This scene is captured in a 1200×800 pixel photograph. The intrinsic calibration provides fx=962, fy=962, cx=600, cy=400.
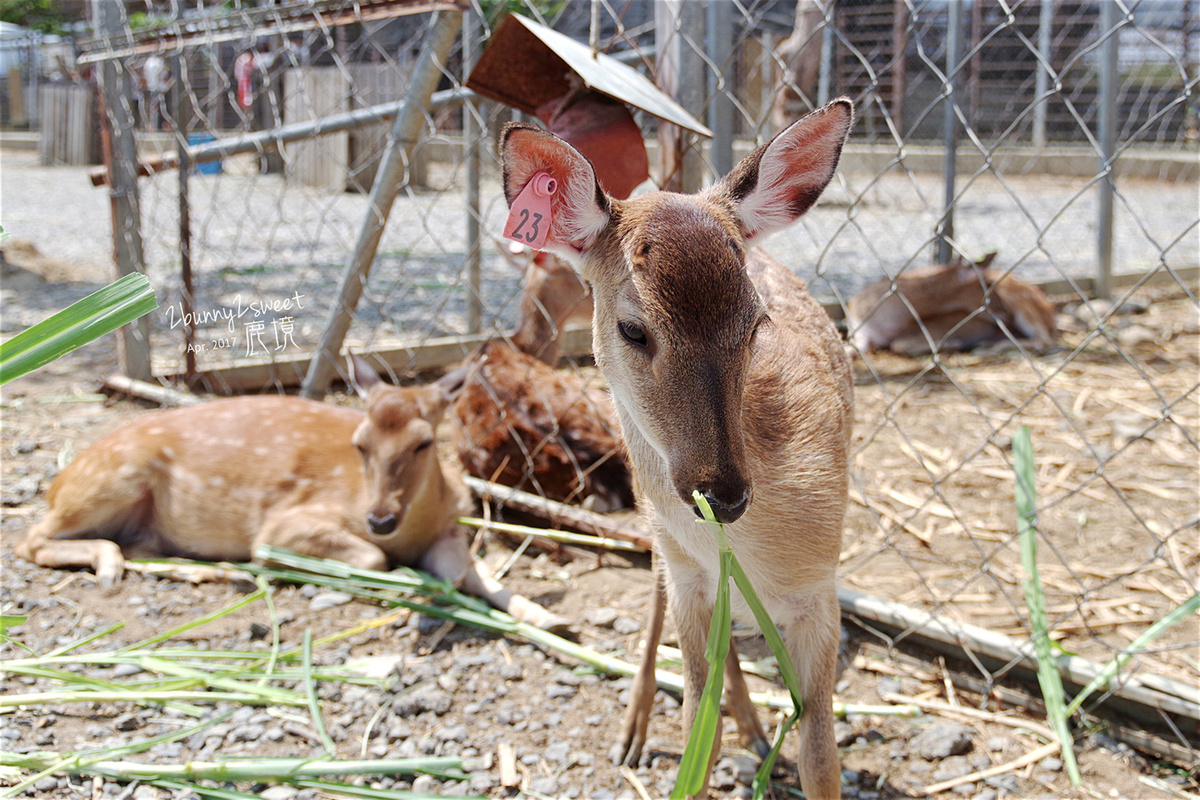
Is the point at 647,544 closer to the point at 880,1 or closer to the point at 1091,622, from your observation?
the point at 1091,622

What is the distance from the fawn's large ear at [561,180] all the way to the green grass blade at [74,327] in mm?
707

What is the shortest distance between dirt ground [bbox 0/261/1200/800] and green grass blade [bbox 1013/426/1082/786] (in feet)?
0.18

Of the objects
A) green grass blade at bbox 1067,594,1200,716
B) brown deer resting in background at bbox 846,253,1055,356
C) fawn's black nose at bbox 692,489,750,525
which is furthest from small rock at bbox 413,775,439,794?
brown deer resting in background at bbox 846,253,1055,356

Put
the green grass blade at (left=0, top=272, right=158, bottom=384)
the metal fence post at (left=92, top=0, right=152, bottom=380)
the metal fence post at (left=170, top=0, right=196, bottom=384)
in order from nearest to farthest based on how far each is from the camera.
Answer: the green grass blade at (left=0, top=272, right=158, bottom=384), the metal fence post at (left=170, top=0, right=196, bottom=384), the metal fence post at (left=92, top=0, right=152, bottom=380)

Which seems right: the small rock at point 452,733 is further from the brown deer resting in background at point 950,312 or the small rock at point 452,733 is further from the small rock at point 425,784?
the brown deer resting in background at point 950,312

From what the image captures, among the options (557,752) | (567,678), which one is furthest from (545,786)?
(567,678)

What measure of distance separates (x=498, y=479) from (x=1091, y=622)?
92.9 inches

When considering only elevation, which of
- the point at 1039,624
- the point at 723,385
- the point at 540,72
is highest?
the point at 540,72

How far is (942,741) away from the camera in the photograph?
8.10ft

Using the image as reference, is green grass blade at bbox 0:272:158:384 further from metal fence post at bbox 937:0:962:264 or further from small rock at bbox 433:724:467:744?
metal fence post at bbox 937:0:962:264

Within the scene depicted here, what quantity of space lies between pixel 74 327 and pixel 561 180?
0.92 meters

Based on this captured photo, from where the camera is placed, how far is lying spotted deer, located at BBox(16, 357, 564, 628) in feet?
11.5

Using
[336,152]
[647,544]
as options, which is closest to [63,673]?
[647,544]

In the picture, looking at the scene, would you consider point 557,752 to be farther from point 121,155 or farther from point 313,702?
point 121,155
